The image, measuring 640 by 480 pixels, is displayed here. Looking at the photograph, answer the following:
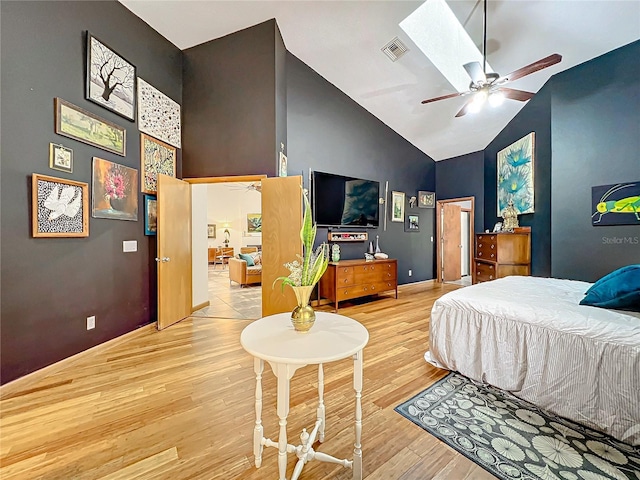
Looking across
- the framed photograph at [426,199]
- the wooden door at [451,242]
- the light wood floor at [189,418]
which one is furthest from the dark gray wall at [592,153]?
the wooden door at [451,242]

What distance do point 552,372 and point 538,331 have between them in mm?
250

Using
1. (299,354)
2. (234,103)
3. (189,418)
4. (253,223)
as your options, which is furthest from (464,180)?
(253,223)

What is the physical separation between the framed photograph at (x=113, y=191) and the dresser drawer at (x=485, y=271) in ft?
17.0

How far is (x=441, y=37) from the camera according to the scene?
3.37 meters

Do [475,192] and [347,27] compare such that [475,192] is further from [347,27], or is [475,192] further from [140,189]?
[140,189]

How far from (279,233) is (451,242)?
17.2 ft

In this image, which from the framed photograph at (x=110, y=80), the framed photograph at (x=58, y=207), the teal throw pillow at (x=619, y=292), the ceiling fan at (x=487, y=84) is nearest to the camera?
the teal throw pillow at (x=619, y=292)

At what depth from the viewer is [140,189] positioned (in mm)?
3230

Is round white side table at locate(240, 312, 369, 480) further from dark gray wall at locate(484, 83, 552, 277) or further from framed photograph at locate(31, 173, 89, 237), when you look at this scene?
dark gray wall at locate(484, 83, 552, 277)

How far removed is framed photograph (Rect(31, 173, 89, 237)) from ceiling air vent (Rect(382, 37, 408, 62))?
393 centimetres

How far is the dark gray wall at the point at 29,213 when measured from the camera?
6.60 feet

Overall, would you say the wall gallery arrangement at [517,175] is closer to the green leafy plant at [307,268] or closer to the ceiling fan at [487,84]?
the ceiling fan at [487,84]

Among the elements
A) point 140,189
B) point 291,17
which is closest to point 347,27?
point 291,17

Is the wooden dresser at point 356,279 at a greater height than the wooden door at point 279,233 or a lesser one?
lesser
